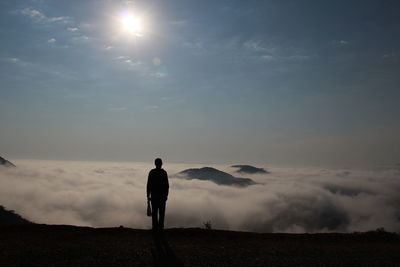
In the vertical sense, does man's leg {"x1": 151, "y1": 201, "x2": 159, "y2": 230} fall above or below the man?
below

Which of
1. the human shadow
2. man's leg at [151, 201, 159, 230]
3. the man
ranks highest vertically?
the man

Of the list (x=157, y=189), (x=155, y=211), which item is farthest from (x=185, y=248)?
(x=157, y=189)

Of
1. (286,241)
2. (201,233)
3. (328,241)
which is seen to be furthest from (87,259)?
(328,241)

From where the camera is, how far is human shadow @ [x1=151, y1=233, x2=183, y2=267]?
298 inches

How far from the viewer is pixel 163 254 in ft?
27.6

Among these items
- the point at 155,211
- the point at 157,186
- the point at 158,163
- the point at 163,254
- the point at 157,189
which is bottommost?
the point at 163,254

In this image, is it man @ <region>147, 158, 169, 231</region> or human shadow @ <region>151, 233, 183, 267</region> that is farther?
man @ <region>147, 158, 169, 231</region>

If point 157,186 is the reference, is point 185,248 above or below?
below

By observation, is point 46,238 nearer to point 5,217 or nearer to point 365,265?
point 365,265

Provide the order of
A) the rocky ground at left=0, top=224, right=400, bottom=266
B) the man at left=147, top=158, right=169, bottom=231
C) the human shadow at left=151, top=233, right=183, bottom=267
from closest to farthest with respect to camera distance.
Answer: the human shadow at left=151, top=233, right=183, bottom=267, the rocky ground at left=0, top=224, right=400, bottom=266, the man at left=147, top=158, right=169, bottom=231

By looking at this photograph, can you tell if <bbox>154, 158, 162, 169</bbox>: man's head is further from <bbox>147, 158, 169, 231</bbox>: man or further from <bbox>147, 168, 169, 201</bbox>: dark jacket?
<bbox>147, 168, 169, 201</bbox>: dark jacket

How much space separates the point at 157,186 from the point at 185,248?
101 inches

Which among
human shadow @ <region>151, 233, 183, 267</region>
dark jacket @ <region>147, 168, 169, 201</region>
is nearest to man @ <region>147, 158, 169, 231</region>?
dark jacket @ <region>147, 168, 169, 201</region>

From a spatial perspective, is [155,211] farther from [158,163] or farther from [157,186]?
[158,163]
